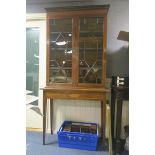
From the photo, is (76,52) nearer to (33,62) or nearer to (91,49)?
(91,49)

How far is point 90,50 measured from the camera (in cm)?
265

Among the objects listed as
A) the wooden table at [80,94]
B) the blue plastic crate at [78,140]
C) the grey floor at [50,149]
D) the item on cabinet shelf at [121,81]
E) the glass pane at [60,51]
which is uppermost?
the glass pane at [60,51]

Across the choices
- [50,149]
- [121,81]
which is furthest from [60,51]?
[50,149]

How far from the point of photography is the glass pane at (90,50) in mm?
2602

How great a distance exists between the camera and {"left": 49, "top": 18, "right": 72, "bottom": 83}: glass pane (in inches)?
105

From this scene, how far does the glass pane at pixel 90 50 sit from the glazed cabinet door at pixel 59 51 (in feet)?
0.58

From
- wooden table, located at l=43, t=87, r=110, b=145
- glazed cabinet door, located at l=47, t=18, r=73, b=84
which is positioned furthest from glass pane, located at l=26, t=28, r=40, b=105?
wooden table, located at l=43, t=87, r=110, b=145

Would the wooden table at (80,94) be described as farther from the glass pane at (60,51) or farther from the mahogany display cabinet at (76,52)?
the glass pane at (60,51)

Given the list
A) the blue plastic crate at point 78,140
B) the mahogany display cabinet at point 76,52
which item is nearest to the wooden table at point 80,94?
the mahogany display cabinet at point 76,52

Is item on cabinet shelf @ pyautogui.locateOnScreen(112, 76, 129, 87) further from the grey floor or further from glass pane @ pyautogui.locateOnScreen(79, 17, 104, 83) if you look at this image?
the grey floor

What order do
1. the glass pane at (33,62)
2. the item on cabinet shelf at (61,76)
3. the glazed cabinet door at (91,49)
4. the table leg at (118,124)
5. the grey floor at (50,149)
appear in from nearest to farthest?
the table leg at (118,124) < the grey floor at (50,149) < the glazed cabinet door at (91,49) < the item on cabinet shelf at (61,76) < the glass pane at (33,62)

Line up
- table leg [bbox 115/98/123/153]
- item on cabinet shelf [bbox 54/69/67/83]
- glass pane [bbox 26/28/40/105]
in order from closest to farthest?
table leg [bbox 115/98/123/153] < item on cabinet shelf [bbox 54/69/67/83] < glass pane [bbox 26/28/40/105]
